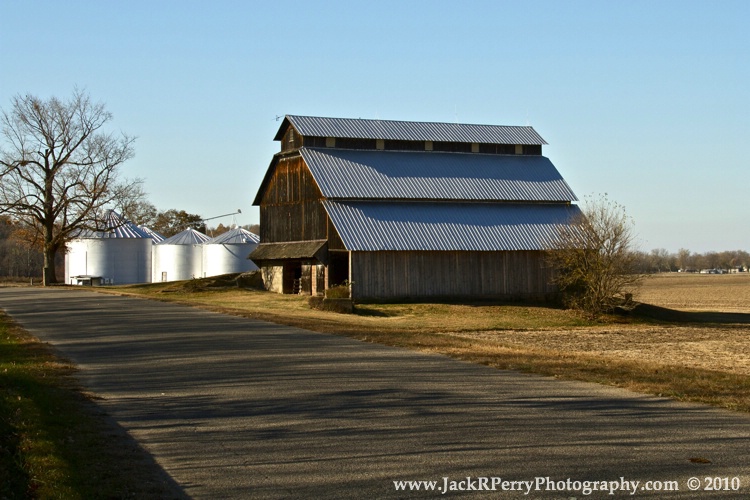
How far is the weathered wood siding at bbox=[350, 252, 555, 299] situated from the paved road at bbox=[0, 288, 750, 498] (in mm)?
25406

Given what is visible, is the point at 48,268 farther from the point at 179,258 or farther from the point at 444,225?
the point at 444,225

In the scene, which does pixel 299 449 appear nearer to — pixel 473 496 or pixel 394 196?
pixel 473 496

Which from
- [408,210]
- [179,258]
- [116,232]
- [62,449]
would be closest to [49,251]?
[116,232]

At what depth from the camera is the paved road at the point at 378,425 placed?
917 cm

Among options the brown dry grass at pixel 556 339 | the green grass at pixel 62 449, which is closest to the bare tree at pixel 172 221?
the brown dry grass at pixel 556 339

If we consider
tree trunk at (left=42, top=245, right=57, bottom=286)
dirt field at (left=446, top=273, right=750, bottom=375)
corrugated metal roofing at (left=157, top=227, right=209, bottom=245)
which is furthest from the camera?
corrugated metal roofing at (left=157, top=227, right=209, bottom=245)

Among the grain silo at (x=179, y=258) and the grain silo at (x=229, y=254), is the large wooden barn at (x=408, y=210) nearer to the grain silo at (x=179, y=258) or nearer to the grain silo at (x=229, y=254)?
the grain silo at (x=229, y=254)

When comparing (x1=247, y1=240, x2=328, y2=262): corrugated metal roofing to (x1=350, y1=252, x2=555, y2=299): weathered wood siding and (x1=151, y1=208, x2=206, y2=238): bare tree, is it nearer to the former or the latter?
(x1=350, y1=252, x2=555, y2=299): weathered wood siding

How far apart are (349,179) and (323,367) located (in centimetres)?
3352

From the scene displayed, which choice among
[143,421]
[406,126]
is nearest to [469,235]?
[406,126]

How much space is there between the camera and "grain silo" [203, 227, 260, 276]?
79.2 m

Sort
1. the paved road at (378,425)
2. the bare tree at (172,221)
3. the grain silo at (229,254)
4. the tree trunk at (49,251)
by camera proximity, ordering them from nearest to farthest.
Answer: the paved road at (378,425), the tree trunk at (49,251), the grain silo at (229,254), the bare tree at (172,221)

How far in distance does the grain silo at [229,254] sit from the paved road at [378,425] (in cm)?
5796

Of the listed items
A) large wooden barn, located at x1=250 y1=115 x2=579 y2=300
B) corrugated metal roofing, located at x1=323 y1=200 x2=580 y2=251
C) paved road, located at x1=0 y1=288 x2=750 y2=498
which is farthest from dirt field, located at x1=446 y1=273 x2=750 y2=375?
corrugated metal roofing, located at x1=323 y1=200 x2=580 y2=251
